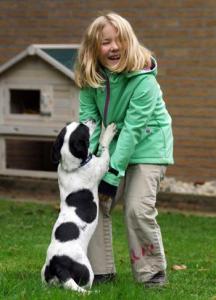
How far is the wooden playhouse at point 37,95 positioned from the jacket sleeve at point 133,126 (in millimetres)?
5302

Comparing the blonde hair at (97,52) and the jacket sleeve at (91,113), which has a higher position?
the blonde hair at (97,52)

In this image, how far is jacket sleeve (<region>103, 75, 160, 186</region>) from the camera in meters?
5.67

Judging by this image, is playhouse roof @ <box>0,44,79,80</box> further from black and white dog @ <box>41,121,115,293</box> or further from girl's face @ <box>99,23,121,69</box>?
black and white dog @ <box>41,121,115,293</box>

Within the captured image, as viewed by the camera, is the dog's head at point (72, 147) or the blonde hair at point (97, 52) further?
the blonde hair at point (97, 52)

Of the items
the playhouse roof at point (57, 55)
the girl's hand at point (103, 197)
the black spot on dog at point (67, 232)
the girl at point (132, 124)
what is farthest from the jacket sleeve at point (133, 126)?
the playhouse roof at point (57, 55)

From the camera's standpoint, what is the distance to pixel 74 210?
5.48m

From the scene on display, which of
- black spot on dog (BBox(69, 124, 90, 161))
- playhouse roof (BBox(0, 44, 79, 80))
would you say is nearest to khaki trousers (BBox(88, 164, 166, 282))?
black spot on dog (BBox(69, 124, 90, 161))

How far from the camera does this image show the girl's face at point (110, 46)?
577 centimetres

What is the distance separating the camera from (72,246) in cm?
534

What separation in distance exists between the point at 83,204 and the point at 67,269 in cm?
46

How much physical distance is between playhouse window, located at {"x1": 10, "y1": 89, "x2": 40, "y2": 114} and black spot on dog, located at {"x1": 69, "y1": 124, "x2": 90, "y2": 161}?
248 inches

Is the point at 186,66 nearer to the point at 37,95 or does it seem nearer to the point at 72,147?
the point at 37,95

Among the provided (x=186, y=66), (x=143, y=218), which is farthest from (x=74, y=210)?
(x=186, y=66)

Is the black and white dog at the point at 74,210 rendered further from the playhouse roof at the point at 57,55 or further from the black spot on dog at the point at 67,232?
the playhouse roof at the point at 57,55
